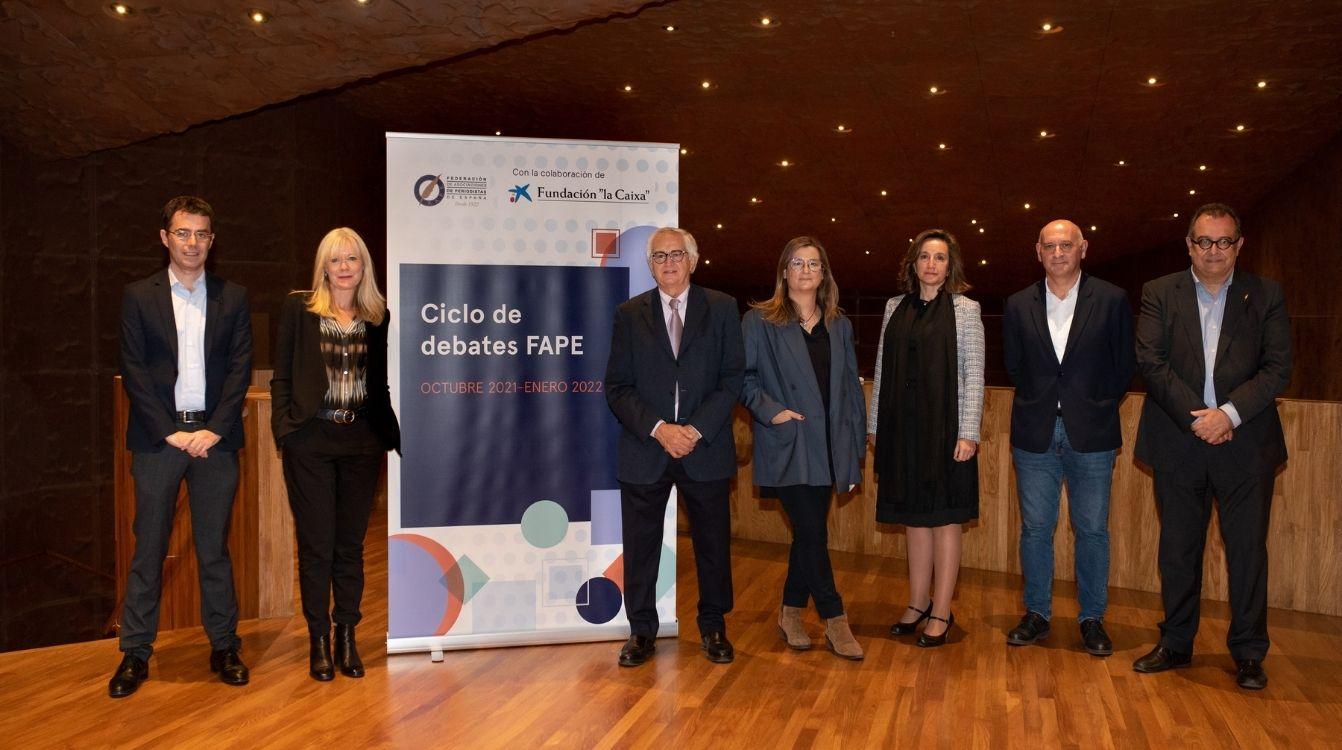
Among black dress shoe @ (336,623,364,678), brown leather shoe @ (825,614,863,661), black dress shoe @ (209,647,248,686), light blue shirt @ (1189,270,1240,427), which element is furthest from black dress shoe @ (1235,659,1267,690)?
black dress shoe @ (209,647,248,686)

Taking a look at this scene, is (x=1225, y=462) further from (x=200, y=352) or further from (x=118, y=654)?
(x=118, y=654)

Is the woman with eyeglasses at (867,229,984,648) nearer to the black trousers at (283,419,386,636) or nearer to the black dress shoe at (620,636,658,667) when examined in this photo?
the black dress shoe at (620,636,658,667)

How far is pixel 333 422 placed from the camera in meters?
3.69

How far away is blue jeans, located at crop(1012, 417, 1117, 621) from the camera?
4.07 metres

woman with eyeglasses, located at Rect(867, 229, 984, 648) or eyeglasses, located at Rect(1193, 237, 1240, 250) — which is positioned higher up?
eyeglasses, located at Rect(1193, 237, 1240, 250)

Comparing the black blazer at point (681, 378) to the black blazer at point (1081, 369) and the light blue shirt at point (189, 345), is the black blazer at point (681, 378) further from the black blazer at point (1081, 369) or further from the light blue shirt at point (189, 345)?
the light blue shirt at point (189, 345)

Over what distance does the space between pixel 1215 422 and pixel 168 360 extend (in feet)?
13.1

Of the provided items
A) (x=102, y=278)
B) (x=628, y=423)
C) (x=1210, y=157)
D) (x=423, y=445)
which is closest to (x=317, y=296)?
(x=423, y=445)

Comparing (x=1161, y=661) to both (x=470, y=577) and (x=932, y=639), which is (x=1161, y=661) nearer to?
(x=932, y=639)

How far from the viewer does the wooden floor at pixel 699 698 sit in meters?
3.15

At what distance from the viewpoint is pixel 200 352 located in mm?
3713

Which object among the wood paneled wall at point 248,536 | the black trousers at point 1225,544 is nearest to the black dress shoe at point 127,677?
the wood paneled wall at point 248,536

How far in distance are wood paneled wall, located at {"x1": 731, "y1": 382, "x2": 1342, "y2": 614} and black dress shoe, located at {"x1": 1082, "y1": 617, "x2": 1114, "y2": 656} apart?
136cm

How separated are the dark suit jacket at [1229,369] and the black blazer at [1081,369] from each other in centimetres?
18
